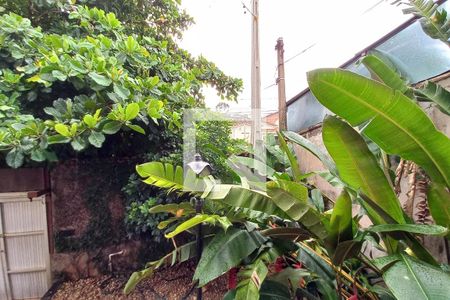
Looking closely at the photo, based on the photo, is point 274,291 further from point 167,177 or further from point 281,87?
point 281,87

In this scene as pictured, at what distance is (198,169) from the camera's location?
5.70ft

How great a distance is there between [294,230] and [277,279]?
38 cm

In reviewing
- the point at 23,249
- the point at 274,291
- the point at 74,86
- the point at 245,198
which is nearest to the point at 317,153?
the point at 245,198

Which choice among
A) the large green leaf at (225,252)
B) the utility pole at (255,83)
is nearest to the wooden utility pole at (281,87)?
the utility pole at (255,83)

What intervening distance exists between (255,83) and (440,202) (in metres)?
2.67

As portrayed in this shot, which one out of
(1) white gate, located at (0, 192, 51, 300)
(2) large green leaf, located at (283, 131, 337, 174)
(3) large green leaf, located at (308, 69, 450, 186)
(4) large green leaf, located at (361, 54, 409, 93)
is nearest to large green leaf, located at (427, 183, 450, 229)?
(3) large green leaf, located at (308, 69, 450, 186)

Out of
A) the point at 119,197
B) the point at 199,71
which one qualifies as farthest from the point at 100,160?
the point at 199,71

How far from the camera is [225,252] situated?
1436 millimetres

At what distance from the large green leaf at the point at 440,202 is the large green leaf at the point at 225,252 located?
2.95 feet

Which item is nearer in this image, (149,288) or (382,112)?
(382,112)

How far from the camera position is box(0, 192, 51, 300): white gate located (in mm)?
→ 2869

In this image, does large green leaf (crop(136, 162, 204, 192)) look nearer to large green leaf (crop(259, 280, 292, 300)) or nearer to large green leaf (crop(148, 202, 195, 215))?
large green leaf (crop(148, 202, 195, 215))

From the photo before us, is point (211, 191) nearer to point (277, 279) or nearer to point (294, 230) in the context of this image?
point (294, 230)

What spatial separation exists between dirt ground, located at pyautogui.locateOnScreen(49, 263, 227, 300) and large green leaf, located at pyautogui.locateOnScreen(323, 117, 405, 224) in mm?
1911
